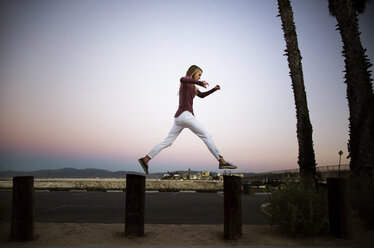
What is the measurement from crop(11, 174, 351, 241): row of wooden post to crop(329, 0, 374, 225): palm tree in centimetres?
319

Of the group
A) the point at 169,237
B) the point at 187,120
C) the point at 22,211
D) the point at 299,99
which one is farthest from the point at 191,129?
the point at 299,99

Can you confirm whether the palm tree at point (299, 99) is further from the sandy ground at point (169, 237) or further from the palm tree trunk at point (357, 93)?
the sandy ground at point (169, 237)

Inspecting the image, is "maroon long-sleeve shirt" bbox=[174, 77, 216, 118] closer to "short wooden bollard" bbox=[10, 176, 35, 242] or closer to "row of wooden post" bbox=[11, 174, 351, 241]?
"row of wooden post" bbox=[11, 174, 351, 241]

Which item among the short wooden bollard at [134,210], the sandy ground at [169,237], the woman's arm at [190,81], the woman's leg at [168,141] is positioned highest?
the woman's arm at [190,81]

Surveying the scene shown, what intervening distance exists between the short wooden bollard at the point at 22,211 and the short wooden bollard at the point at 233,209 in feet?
10.6

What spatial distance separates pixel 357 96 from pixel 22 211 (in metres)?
9.43

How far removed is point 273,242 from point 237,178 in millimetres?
1183

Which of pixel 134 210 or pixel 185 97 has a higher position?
pixel 185 97

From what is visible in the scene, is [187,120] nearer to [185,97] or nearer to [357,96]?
[185,97]

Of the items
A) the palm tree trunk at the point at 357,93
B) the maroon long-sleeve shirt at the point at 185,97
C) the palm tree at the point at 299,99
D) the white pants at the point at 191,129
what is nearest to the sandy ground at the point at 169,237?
the white pants at the point at 191,129

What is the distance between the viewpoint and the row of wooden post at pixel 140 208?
15.7ft

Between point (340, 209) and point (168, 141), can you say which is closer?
point (340, 209)

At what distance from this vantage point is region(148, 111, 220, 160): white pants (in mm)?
5758

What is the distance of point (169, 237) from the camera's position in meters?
5.04
